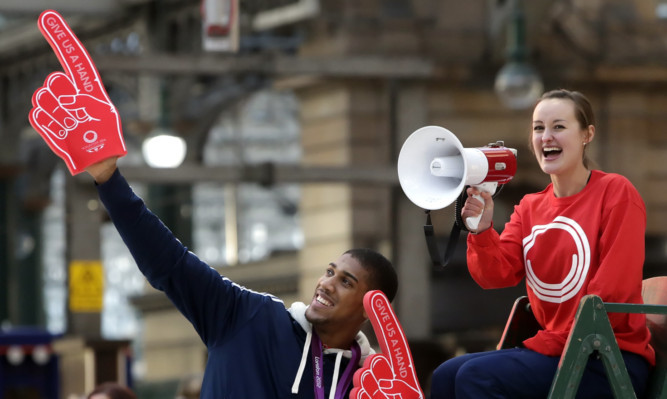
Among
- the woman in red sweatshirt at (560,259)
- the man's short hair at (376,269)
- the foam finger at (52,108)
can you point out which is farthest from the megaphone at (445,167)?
the foam finger at (52,108)

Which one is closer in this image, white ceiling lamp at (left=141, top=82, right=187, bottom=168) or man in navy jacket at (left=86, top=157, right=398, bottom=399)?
man in navy jacket at (left=86, top=157, right=398, bottom=399)

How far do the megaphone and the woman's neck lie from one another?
207 millimetres

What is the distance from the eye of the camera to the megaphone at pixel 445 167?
15.3 feet

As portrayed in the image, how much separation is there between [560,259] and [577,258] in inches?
2.3

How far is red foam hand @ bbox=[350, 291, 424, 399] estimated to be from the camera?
4676mm

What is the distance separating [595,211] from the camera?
4.77 m

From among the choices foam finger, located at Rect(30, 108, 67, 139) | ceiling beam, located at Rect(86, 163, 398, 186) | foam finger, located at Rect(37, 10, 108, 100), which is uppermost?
foam finger, located at Rect(37, 10, 108, 100)

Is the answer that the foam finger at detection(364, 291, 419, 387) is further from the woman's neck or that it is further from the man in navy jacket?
the woman's neck

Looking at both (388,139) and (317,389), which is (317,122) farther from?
(317,389)

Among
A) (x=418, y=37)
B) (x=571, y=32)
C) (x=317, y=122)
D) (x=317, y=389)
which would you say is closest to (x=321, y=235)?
(x=317, y=122)

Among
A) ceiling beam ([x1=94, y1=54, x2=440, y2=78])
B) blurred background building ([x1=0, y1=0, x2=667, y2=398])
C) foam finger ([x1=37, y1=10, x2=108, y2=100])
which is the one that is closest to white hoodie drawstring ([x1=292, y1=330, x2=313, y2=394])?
foam finger ([x1=37, y1=10, x2=108, y2=100])

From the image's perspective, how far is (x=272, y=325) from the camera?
200 inches

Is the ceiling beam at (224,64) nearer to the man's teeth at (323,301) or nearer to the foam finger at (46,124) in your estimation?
the man's teeth at (323,301)

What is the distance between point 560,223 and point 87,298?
12.7m
